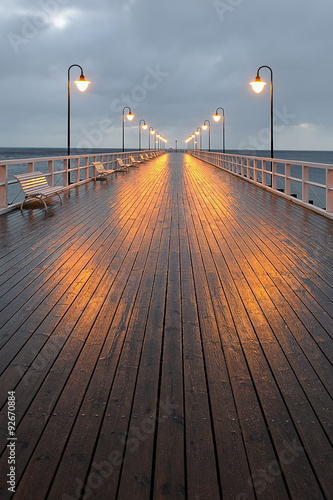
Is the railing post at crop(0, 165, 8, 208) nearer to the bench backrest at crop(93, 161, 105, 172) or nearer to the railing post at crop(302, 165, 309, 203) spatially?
the railing post at crop(302, 165, 309, 203)

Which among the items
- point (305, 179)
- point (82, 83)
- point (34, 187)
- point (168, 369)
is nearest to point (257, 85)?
point (82, 83)

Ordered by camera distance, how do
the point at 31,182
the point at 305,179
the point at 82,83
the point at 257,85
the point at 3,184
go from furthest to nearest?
the point at 257,85
the point at 82,83
the point at 31,182
the point at 305,179
the point at 3,184

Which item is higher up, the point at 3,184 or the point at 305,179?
the point at 305,179

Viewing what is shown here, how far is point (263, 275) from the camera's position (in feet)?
15.4

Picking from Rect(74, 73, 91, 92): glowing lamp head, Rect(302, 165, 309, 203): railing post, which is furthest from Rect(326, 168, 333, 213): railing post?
Rect(74, 73, 91, 92): glowing lamp head

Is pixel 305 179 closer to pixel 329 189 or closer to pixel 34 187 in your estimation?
pixel 329 189

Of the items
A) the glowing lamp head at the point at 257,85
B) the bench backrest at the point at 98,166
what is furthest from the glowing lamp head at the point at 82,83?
the glowing lamp head at the point at 257,85

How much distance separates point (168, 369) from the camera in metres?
2.74

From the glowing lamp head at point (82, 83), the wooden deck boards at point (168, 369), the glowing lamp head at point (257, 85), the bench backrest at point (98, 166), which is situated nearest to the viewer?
the wooden deck boards at point (168, 369)

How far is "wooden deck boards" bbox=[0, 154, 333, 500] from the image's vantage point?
6.16ft

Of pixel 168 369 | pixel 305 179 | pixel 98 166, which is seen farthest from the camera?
pixel 98 166

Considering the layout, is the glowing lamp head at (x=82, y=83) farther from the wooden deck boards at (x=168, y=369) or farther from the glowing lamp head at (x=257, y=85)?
the wooden deck boards at (x=168, y=369)

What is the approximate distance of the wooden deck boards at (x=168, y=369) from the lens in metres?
1.88

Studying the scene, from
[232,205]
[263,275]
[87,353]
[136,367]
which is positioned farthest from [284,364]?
[232,205]
